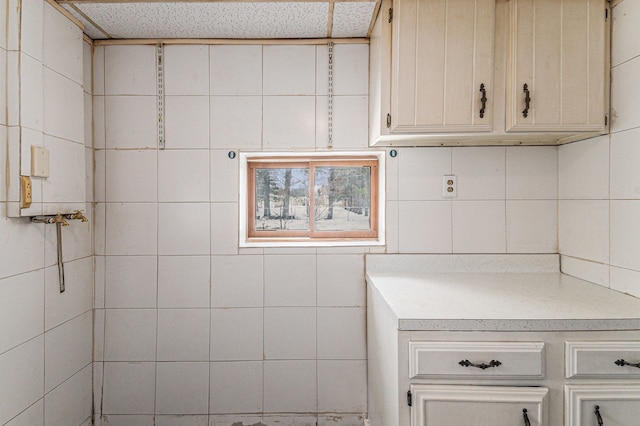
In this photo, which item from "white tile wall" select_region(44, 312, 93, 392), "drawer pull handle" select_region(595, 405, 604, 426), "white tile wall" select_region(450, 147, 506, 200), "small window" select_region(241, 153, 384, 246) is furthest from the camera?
"small window" select_region(241, 153, 384, 246)

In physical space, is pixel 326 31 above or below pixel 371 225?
above

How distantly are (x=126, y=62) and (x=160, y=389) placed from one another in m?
1.77

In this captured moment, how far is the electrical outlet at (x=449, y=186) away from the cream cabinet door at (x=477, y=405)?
102cm

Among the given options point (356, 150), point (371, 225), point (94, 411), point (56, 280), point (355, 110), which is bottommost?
point (94, 411)

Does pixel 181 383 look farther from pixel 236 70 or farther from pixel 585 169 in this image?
pixel 585 169

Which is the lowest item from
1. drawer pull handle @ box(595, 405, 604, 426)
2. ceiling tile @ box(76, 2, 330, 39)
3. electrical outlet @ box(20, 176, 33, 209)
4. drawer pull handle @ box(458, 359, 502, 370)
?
drawer pull handle @ box(595, 405, 604, 426)

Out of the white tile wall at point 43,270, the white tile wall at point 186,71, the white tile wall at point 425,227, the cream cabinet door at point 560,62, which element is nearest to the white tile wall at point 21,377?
the white tile wall at point 43,270

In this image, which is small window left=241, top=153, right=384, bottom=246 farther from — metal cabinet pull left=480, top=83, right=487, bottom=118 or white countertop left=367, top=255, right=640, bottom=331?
metal cabinet pull left=480, top=83, right=487, bottom=118

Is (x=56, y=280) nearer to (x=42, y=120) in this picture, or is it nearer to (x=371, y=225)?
(x=42, y=120)

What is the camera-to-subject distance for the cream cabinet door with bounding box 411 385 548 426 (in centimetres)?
128

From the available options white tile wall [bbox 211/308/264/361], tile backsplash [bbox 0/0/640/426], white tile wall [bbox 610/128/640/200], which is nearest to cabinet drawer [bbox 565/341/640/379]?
white tile wall [bbox 610/128/640/200]

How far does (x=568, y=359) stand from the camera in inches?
50.9

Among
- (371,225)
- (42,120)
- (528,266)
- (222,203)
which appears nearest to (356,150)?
(371,225)

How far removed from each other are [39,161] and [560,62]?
2209 millimetres
